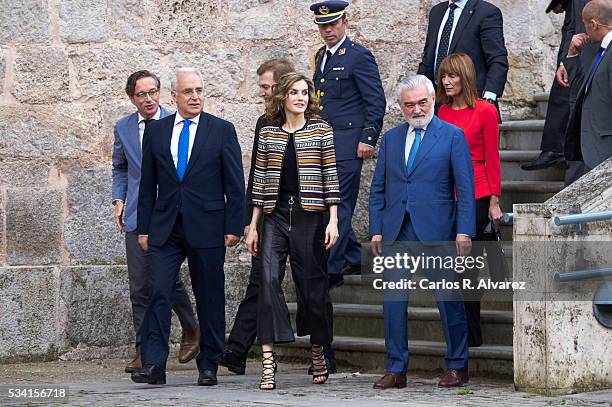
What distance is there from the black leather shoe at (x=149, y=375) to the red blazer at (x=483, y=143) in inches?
86.8

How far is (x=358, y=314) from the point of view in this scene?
937 cm

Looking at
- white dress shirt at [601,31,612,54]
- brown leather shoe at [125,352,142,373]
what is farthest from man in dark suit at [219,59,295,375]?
white dress shirt at [601,31,612,54]

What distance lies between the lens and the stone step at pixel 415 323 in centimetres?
857

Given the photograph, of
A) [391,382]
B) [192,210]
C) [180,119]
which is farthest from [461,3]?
[391,382]

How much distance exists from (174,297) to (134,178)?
113cm

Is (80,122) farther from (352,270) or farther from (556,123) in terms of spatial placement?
(556,123)

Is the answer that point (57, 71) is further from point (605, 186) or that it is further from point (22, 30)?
point (605, 186)

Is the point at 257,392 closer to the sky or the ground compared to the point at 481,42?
closer to the ground

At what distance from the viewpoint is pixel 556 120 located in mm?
9977

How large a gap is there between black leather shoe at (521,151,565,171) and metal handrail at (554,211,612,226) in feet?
8.36

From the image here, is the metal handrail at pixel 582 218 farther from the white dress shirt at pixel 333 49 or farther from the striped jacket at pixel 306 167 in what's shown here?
the white dress shirt at pixel 333 49

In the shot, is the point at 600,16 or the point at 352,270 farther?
the point at 352,270

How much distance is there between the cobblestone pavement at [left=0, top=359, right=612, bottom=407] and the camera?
23.6 ft

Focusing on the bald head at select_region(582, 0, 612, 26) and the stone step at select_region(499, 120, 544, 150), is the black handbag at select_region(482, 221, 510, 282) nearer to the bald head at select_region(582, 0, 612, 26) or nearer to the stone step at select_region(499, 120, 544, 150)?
the bald head at select_region(582, 0, 612, 26)
